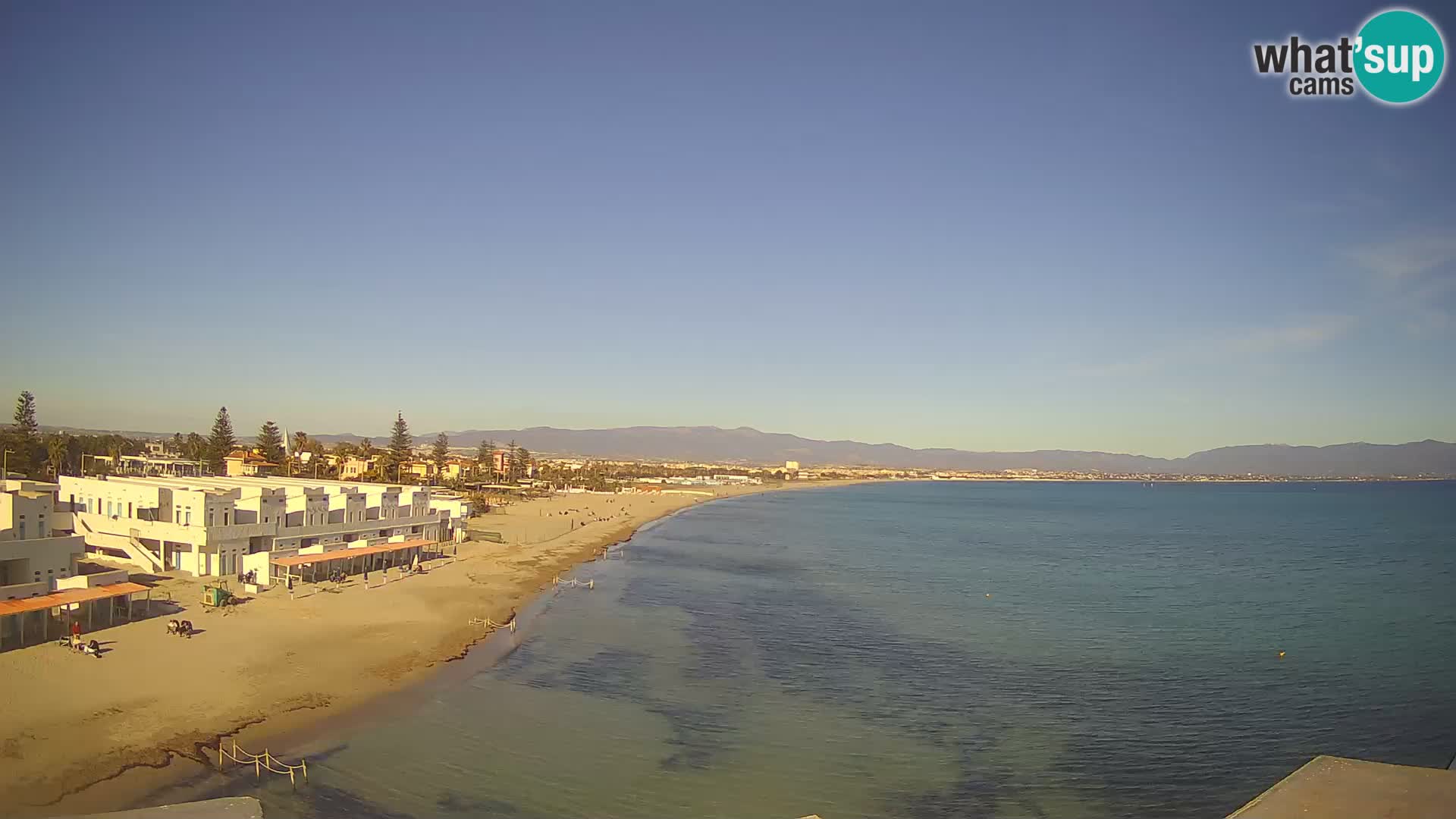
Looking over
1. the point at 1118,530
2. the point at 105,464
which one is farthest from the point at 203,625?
the point at 1118,530

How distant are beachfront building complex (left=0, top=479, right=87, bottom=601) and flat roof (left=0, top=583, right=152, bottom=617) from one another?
1.55ft

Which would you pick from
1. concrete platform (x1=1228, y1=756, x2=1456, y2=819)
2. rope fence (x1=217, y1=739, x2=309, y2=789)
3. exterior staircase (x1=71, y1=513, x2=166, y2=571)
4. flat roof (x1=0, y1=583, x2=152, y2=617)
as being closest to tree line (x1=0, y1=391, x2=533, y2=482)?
exterior staircase (x1=71, y1=513, x2=166, y2=571)

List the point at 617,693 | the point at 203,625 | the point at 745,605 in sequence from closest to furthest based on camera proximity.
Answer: the point at 617,693, the point at 203,625, the point at 745,605

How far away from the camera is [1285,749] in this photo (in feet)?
72.3

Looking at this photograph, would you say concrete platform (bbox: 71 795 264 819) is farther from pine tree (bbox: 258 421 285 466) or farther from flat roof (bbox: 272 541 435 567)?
pine tree (bbox: 258 421 285 466)

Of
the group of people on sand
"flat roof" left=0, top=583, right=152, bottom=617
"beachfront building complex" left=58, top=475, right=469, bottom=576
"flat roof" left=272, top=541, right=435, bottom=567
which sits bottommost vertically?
the group of people on sand

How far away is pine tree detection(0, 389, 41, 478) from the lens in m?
57.8

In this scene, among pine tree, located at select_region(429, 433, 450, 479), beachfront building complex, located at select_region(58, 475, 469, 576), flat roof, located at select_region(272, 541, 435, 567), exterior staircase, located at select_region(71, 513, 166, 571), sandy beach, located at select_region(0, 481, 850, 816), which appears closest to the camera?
sandy beach, located at select_region(0, 481, 850, 816)

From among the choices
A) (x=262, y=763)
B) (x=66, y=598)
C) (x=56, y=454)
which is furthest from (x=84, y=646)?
(x=56, y=454)

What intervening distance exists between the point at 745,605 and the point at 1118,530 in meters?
71.2

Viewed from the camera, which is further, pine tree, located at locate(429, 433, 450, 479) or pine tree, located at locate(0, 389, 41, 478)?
pine tree, located at locate(429, 433, 450, 479)

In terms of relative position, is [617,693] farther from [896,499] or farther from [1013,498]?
[1013,498]

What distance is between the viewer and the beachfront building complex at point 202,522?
34.8 metres

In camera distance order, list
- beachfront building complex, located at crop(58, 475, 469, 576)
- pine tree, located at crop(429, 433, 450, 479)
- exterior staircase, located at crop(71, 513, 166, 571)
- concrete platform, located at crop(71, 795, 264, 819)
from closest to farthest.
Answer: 1. concrete platform, located at crop(71, 795, 264, 819)
2. beachfront building complex, located at crop(58, 475, 469, 576)
3. exterior staircase, located at crop(71, 513, 166, 571)
4. pine tree, located at crop(429, 433, 450, 479)
